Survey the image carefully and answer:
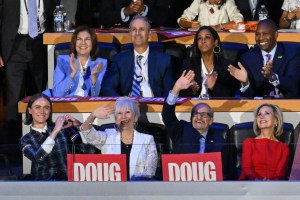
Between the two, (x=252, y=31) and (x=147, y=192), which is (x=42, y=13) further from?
(x=147, y=192)

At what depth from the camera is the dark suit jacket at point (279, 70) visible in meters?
9.96

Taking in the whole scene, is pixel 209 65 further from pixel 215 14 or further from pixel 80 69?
pixel 215 14

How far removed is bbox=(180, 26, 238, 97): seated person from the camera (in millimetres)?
9945

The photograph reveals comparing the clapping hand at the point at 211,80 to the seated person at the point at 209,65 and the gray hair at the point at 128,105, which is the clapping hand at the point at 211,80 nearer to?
the seated person at the point at 209,65

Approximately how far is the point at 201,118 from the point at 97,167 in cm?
203

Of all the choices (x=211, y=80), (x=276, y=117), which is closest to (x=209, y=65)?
(x=211, y=80)

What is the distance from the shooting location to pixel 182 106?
9.46 m

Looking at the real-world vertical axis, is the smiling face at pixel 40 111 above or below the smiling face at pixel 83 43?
below

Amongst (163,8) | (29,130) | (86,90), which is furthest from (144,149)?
(163,8)

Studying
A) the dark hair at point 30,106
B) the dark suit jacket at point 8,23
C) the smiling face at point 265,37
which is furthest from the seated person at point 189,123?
the dark suit jacket at point 8,23

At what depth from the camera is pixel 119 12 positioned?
1183 cm

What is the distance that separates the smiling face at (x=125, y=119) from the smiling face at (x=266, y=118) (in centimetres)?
92

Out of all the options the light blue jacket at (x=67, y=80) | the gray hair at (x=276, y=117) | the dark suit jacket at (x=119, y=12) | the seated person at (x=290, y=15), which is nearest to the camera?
the gray hair at (x=276, y=117)

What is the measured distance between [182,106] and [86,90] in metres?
1.02
